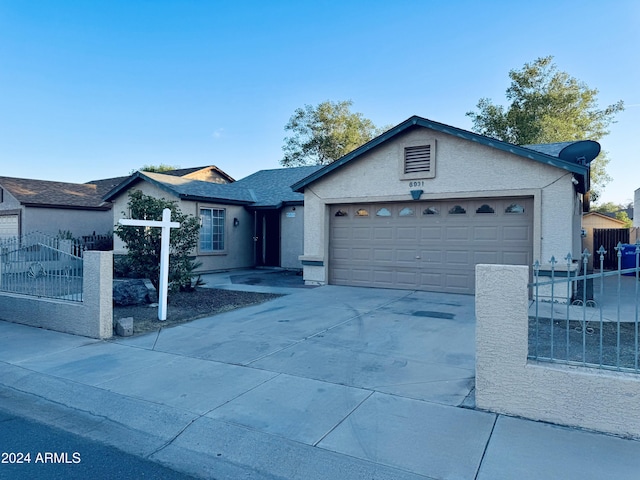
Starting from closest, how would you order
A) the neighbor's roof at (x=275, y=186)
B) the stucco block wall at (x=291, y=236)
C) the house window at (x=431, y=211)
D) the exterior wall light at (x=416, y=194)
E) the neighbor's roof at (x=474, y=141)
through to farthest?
the neighbor's roof at (x=474, y=141), the exterior wall light at (x=416, y=194), the house window at (x=431, y=211), the stucco block wall at (x=291, y=236), the neighbor's roof at (x=275, y=186)

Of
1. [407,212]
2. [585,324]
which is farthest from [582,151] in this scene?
[585,324]

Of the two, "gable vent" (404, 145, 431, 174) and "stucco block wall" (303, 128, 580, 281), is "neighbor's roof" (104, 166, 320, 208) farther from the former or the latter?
"gable vent" (404, 145, 431, 174)

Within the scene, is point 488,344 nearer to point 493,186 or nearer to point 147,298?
point 493,186

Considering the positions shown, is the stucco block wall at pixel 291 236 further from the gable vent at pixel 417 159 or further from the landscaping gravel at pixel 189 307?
the gable vent at pixel 417 159

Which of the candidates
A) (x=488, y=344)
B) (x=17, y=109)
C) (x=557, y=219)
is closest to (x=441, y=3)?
(x=557, y=219)

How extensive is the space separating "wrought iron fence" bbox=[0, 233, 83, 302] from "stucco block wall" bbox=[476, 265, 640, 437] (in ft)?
21.9

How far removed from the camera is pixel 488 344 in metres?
4.27

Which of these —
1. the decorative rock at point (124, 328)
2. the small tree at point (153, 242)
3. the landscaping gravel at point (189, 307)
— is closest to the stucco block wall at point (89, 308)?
the decorative rock at point (124, 328)

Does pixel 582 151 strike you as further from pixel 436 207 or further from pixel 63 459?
pixel 63 459

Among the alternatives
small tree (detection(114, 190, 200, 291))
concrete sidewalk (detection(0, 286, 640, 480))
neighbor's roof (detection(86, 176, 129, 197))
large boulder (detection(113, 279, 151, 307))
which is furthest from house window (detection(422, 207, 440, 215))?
neighbor's roof (detection(86, 176, 129, 197))

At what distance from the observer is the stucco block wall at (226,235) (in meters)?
15.8

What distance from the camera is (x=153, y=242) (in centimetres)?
977

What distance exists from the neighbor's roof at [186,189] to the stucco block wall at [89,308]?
24.8 feet

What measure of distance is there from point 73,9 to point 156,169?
3161 centimetres
